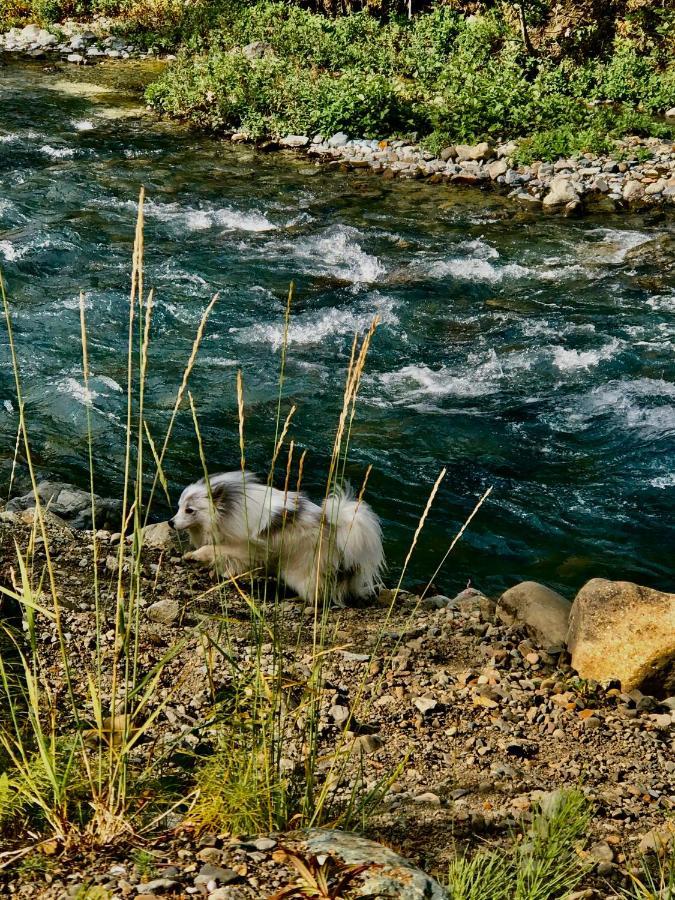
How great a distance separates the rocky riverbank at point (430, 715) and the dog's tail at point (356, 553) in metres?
0.15

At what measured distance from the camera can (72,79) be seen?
65.8 feet

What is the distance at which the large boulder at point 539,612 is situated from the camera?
5051 mm

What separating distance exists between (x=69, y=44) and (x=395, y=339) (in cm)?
1760

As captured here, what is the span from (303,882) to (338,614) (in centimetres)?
284

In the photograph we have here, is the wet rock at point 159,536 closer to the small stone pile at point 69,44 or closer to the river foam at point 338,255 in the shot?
the river foam at point 338,255

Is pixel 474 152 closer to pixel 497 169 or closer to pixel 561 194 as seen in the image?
pixel 497 169

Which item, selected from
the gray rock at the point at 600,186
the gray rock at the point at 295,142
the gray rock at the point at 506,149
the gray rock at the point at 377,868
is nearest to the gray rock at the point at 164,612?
the gray rock at the point at 377,868

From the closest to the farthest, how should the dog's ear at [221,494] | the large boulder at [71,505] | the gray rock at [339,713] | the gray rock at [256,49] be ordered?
the gray rock at [339,713] → the dog's ear at [221,494] → the large boulder at [71,505] → the gray rock at [256,49]

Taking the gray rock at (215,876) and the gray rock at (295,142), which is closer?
the gray rock at (215,876)

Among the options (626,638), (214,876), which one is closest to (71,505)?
(626,638)

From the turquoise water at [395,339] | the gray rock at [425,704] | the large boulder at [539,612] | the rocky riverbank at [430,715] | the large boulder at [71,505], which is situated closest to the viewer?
the rocky riverbank at [430,715]

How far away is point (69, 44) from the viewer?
2289 centimetres

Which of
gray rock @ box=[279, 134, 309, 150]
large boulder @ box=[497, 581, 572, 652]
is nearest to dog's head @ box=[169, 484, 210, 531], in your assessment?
large boulder @ box=[497, 581, 572, 652]

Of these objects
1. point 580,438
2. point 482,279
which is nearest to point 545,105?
point 482,279
